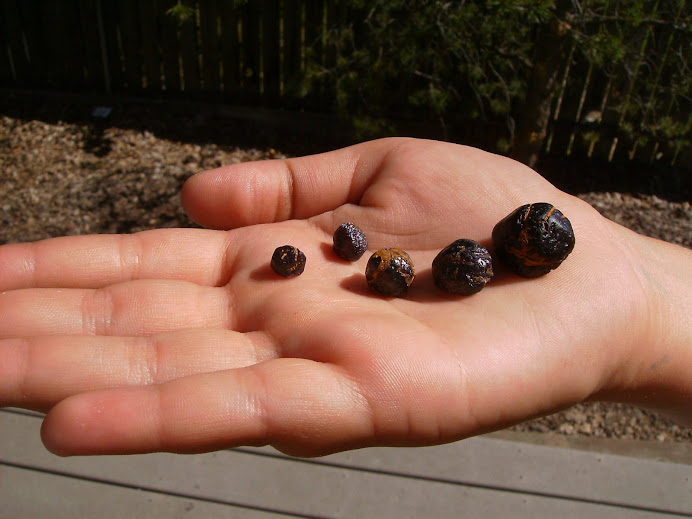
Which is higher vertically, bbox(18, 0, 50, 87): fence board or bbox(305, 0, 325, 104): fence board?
bbox(305, 0, 325, 104): fence board

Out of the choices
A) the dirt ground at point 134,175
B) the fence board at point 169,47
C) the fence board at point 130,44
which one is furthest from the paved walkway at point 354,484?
the fence board at point 130,44

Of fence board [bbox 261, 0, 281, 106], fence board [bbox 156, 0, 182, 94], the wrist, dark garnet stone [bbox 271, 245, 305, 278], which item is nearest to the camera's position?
the wrist

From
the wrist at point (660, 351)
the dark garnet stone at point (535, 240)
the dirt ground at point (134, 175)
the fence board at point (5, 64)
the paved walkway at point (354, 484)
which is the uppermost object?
the dark garnet stone at point (535, 240)

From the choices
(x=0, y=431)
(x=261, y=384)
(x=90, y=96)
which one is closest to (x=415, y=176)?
(x=261, y=384)

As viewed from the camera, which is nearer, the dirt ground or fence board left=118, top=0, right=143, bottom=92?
the dirt ground

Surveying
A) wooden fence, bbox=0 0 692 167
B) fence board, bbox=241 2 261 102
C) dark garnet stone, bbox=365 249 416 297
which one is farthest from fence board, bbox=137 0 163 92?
dark garnet stone, bbox=365 249 416 297

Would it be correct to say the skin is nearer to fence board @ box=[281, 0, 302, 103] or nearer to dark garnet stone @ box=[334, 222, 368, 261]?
dark garnet stone @ box=[334, 222, 368, 261]

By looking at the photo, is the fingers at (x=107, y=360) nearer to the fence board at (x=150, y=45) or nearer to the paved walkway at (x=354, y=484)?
the paved walkway at (x=354, y=484)

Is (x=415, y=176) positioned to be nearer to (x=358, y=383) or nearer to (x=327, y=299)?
(x=327, y=299)
